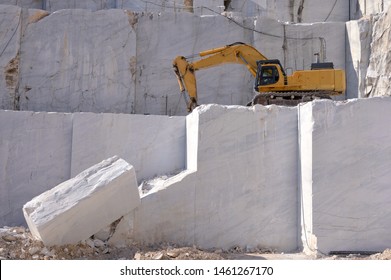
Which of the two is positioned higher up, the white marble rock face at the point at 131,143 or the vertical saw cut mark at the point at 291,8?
the vertical saw cut mark at the point at 291,8

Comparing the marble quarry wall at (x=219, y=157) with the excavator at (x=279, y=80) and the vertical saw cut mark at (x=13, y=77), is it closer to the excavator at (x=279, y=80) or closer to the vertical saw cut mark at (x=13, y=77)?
the vertical saw cut mark at (x=13, y=77)

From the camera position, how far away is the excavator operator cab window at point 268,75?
1116cm

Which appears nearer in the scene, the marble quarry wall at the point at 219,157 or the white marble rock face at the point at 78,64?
the marble quarry wall at the point at 219,157

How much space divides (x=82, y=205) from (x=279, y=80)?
615 cm

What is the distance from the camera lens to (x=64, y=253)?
6.29 metres

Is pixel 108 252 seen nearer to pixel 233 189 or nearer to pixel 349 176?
pixel 233 189

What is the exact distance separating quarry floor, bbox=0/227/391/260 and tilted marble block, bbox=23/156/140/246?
14 centimetres

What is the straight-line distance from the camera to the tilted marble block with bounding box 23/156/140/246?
6.20 meters

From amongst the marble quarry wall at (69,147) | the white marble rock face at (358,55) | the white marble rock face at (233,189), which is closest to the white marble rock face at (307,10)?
the white marble rock face at (358,55)

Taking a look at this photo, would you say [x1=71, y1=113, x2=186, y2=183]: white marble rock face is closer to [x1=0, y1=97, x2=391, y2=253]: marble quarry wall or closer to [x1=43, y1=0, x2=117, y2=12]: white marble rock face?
[x1=0, y1=97, x2=391, y2=253]: marble quarry wall

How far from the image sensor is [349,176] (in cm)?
694

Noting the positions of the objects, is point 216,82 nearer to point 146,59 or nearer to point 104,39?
point 146,59

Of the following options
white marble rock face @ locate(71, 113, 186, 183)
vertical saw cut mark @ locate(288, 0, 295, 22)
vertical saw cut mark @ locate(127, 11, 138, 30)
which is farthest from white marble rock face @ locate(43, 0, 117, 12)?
white marble rock face @ locate(71, 113, 186, 183)
